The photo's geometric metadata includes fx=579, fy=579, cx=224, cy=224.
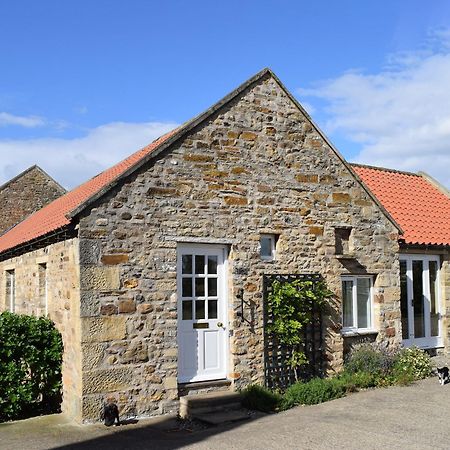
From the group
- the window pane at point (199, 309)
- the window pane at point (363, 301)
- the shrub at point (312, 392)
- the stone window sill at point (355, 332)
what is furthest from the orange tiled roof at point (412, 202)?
the window pane at point (199, 309)

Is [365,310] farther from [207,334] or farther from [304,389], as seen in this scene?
[207,334]

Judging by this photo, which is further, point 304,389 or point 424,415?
point 304,389

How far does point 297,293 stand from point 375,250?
8.99 feet

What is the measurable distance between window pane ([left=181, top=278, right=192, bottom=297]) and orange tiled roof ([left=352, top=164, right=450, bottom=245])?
234 inches

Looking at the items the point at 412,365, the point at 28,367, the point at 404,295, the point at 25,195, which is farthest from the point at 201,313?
the point at 25,195

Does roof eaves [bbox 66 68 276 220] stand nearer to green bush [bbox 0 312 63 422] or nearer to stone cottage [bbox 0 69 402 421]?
stone cottage [bbox 0 69 402 421]

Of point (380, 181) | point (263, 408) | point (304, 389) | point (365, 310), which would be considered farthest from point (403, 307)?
point (263, 408)

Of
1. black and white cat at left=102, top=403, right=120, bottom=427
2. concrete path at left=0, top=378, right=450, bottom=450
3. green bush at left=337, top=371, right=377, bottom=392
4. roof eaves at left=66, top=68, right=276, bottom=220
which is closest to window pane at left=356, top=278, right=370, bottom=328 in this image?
green bush at left=337, top=371, right=377, bottom=392

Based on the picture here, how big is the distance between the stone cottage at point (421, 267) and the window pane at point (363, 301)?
711mm

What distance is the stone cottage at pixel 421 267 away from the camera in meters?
14.2

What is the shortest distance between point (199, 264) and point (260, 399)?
2.62 meters

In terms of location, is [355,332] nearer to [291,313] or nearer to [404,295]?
[291,313]

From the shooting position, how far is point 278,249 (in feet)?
37.4

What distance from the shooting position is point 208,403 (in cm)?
989
